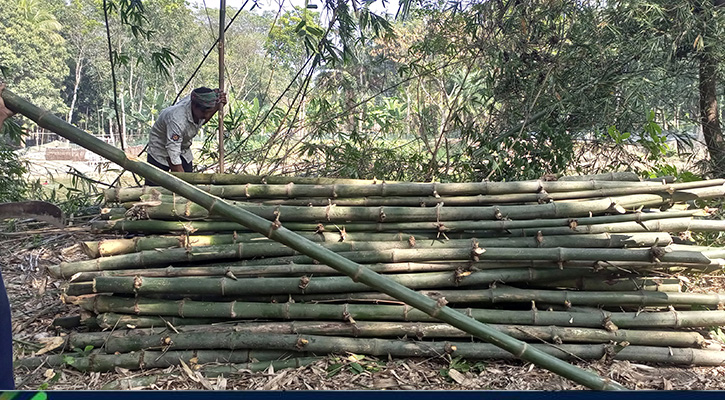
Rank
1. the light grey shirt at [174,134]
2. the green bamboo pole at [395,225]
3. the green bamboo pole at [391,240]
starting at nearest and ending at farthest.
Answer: the green bamboo pole at [391,240] → the green bamboo pole at [395,225] → the light grey shirt at [174,134]

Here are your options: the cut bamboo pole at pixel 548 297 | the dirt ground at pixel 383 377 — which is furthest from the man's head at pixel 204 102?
the dirt ground at pixel 383 377

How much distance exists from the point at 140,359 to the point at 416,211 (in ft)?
5.87

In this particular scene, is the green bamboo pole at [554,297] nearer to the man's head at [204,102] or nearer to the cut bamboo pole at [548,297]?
the cut bamboo pole at [548,297]

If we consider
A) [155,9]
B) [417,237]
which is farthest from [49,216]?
Result: [155,9]

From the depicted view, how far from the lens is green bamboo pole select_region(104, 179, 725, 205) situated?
3.28 m

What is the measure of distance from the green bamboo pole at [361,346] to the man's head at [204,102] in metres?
2.00

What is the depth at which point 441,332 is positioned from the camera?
2.83m

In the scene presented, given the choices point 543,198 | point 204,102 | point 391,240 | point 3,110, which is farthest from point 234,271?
point 543,198

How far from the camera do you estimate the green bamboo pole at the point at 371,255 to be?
289 centimetres

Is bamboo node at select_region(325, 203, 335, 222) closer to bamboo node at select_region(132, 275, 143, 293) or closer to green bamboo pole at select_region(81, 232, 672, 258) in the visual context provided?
green bamboo pole at select_region(81, 232, 672, 258)

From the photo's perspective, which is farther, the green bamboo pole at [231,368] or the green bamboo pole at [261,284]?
the green bamboo pole at [261,284]

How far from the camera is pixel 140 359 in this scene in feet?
8.92

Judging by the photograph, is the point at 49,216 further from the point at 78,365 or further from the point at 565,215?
the point at 565,215

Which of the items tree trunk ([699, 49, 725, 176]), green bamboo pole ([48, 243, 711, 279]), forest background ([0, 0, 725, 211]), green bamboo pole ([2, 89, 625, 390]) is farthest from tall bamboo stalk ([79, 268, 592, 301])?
tree trunk ([699, 49, 725, 176])
